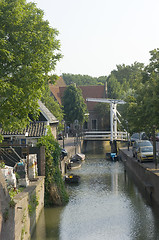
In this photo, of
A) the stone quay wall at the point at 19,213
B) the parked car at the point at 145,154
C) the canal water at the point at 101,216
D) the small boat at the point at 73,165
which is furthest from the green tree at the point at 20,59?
the small boat at the point at 73,165

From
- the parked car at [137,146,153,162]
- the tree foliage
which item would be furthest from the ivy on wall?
the tree foliage

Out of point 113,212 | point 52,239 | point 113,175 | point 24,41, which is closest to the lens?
point 52,239

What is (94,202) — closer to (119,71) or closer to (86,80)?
(119,71)

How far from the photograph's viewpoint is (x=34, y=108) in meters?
21.2

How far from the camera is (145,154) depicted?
36.6 m

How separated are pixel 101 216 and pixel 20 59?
10335mm

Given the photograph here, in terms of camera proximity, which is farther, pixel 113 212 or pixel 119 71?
pixel 119 71

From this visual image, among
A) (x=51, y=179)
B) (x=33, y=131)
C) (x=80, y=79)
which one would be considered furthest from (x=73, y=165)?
(x=80, y=79)

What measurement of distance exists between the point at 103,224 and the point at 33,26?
37.1 ft

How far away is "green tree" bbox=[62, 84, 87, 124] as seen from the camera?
3132 inches

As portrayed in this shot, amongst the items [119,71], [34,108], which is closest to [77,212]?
[34,108]

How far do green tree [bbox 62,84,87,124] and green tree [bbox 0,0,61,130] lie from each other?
57705 millimetres

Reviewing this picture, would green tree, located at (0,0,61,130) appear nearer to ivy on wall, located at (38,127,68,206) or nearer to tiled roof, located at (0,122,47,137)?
ivy on wall, located at (38,127,68,206)

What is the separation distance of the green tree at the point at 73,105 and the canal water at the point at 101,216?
4366 cm
